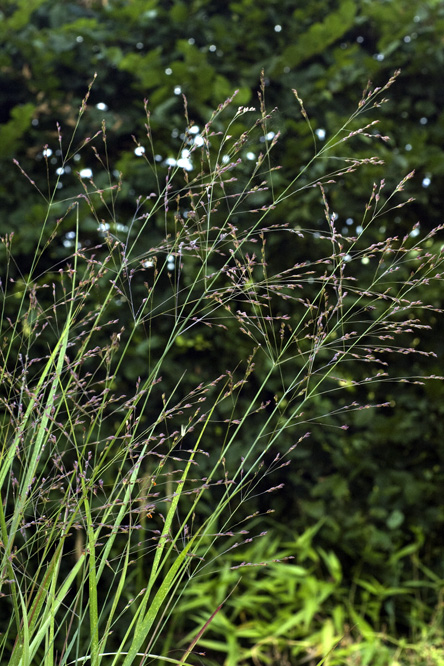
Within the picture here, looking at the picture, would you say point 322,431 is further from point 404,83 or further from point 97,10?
point 97,10

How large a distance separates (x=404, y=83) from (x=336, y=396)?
1299mm

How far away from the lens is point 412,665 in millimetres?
2387

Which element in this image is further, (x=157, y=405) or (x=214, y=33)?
(x=214, y=33)

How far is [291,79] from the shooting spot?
2576mm

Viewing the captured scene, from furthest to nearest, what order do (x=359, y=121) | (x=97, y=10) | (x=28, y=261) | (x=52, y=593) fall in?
(x=97, y=10)
(x=359, y=121)
(x=28, y=261)
(x=52, y=593)

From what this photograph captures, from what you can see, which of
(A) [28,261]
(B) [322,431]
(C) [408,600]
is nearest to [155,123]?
(A) [28,261]

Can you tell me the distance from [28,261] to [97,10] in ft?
3.73

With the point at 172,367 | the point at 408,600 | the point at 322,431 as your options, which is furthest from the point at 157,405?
the point at 408,600

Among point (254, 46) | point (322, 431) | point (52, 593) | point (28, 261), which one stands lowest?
point (322, 431)

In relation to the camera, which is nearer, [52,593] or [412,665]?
[52,593]

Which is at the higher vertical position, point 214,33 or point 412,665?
point 214,33

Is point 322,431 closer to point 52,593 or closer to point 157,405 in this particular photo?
point 157,405

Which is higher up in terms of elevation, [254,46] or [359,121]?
[254,46]

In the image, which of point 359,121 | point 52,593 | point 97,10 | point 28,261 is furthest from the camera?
point 97,10
